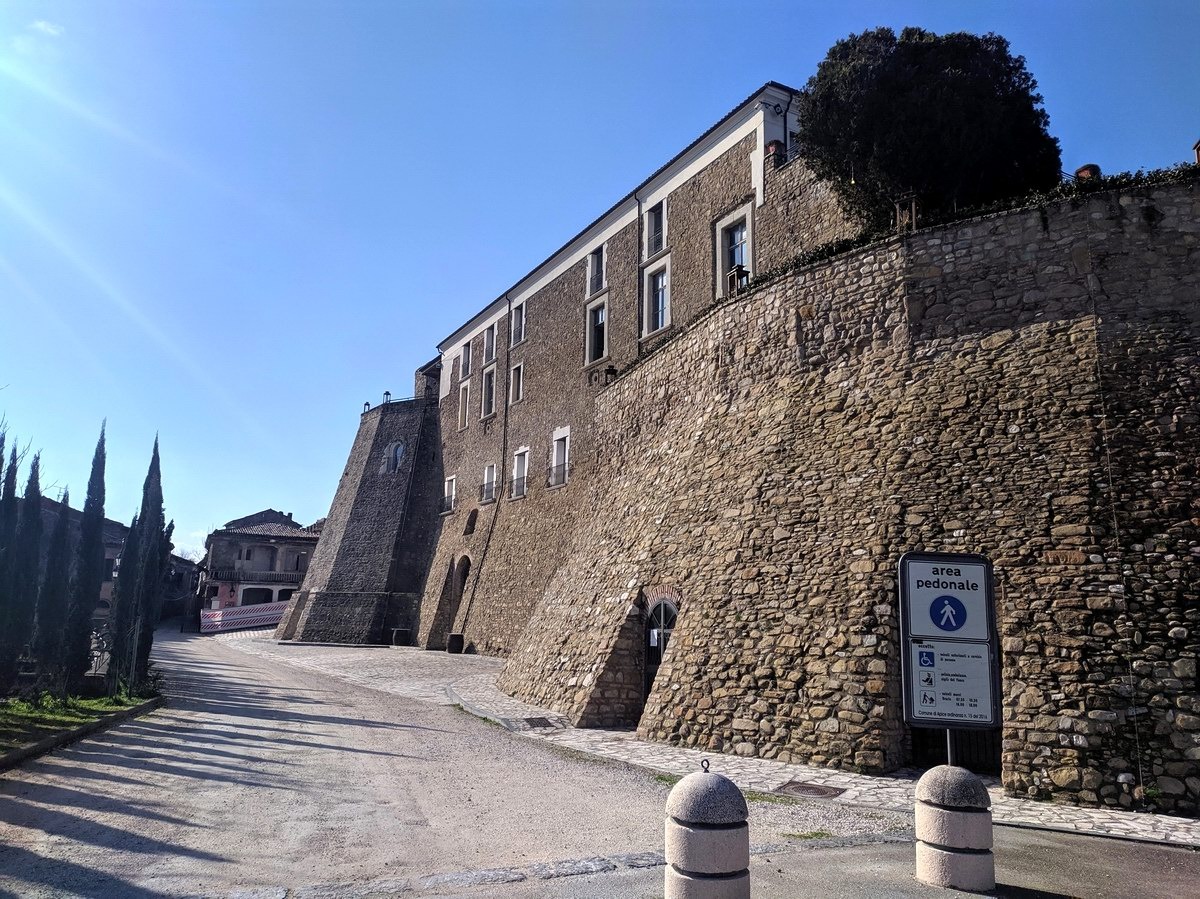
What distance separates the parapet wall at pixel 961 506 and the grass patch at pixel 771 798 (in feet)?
5.03

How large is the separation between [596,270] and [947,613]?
73.1 feet

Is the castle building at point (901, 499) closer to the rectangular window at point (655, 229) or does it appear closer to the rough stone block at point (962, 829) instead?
the rough stone block at point (962, 829)

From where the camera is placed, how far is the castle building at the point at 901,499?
8711 millimetres

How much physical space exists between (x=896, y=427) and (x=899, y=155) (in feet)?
20.7

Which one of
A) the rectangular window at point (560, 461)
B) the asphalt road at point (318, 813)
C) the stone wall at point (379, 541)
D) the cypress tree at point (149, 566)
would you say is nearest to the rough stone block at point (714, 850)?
the asphalt road at point (318, 813)

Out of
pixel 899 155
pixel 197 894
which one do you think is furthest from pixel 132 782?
pixel 899 155

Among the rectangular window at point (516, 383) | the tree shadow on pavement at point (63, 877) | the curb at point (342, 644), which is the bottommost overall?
the curb at point (342, 644)

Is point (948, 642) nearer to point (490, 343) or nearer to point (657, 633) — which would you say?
point (657, 633)

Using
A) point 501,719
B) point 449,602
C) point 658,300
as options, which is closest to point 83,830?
point 501,719

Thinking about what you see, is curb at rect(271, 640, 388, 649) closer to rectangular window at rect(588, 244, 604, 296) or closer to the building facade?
rectangular window at rect(588, 244, 604, 296)

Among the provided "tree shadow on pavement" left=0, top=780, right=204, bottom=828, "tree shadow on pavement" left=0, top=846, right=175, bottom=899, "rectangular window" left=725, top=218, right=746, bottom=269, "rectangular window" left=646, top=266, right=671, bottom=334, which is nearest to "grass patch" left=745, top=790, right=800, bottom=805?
"tree shadow on pavement" left=0, top=780, right=204, bottom=828

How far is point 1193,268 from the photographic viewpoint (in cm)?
1034

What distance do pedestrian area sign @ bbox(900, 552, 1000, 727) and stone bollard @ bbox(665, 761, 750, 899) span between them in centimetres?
169

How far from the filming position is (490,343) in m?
A: 34.3
